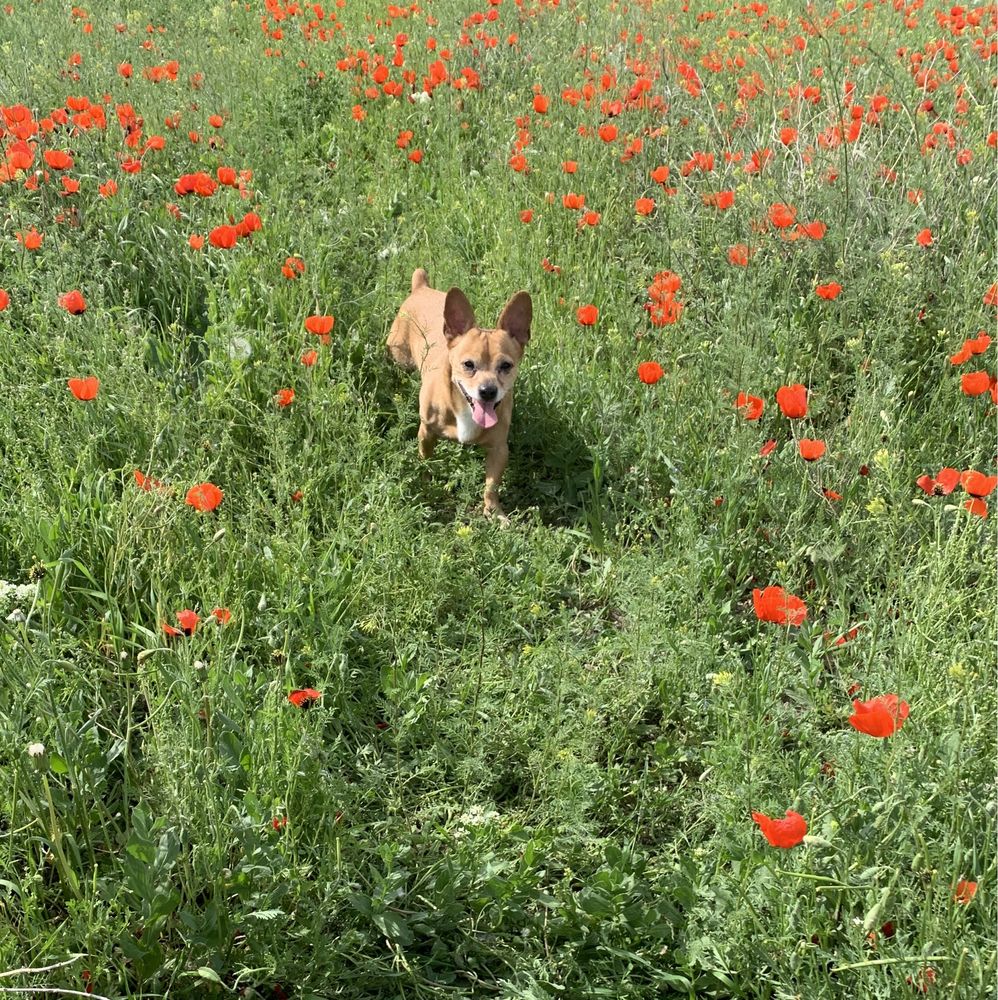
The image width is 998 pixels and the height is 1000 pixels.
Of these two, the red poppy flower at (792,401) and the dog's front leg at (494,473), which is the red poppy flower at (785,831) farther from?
the dog's front leg at (494,473)

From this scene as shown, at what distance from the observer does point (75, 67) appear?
643 cm

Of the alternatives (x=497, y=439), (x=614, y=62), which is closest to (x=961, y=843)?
(x=497, y=439)

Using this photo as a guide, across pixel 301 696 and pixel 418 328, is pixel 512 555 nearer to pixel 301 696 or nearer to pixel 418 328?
pixel 418 328

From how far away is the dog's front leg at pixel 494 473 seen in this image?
371 centimetres

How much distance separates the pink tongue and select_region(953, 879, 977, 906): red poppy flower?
2232mm

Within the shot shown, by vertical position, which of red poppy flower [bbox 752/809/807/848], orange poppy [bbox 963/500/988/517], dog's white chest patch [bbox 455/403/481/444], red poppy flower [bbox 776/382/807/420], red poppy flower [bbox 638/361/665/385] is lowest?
red poppy flower [bbox 752/809/807/848]

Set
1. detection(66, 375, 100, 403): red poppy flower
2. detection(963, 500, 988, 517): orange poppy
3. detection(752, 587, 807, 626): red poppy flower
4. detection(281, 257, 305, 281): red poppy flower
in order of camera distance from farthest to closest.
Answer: detection(281, 257, 305, 281): red poppy flower, detection(66, 375, 100, 403): red poppy flower, detection(963, 500, 988, 517): orange poppy, detection(752, 587, 807, 626): red poppy flower

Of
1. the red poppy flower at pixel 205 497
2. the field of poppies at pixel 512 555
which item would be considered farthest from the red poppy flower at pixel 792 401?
the red poppy flower at pixel 205 497

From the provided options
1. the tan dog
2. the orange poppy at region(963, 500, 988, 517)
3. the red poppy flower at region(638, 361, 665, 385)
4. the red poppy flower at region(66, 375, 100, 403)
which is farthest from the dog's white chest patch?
the orange poppy at region(963, 500, 988, 517)

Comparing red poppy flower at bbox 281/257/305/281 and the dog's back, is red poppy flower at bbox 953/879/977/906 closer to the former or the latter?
the dog's back

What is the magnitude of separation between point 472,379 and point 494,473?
0.37 m

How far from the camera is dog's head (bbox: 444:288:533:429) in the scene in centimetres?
358

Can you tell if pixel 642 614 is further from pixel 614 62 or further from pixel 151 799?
pixel 614 62

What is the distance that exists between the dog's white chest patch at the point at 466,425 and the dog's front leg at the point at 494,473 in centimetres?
9
